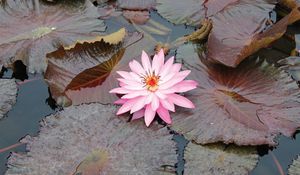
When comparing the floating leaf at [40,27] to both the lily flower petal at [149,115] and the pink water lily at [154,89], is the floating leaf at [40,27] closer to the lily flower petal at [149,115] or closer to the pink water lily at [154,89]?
the pink water lily at [154,89]

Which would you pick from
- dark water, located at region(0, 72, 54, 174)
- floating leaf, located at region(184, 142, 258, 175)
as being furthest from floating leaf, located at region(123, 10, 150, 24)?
floating leaf, located at region(184, 142, 258, 175)

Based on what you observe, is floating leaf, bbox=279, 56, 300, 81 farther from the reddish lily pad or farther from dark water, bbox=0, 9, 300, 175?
the reddish lily pad

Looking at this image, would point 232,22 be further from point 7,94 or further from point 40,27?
point 7,94

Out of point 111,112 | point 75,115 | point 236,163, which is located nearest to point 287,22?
point 236,163

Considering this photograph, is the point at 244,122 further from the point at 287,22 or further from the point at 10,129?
the point at 10,129

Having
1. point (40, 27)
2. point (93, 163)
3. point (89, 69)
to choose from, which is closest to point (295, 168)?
point (93, 163)

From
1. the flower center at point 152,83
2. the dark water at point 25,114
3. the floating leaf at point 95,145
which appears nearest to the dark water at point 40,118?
the dark water at point 25,114
